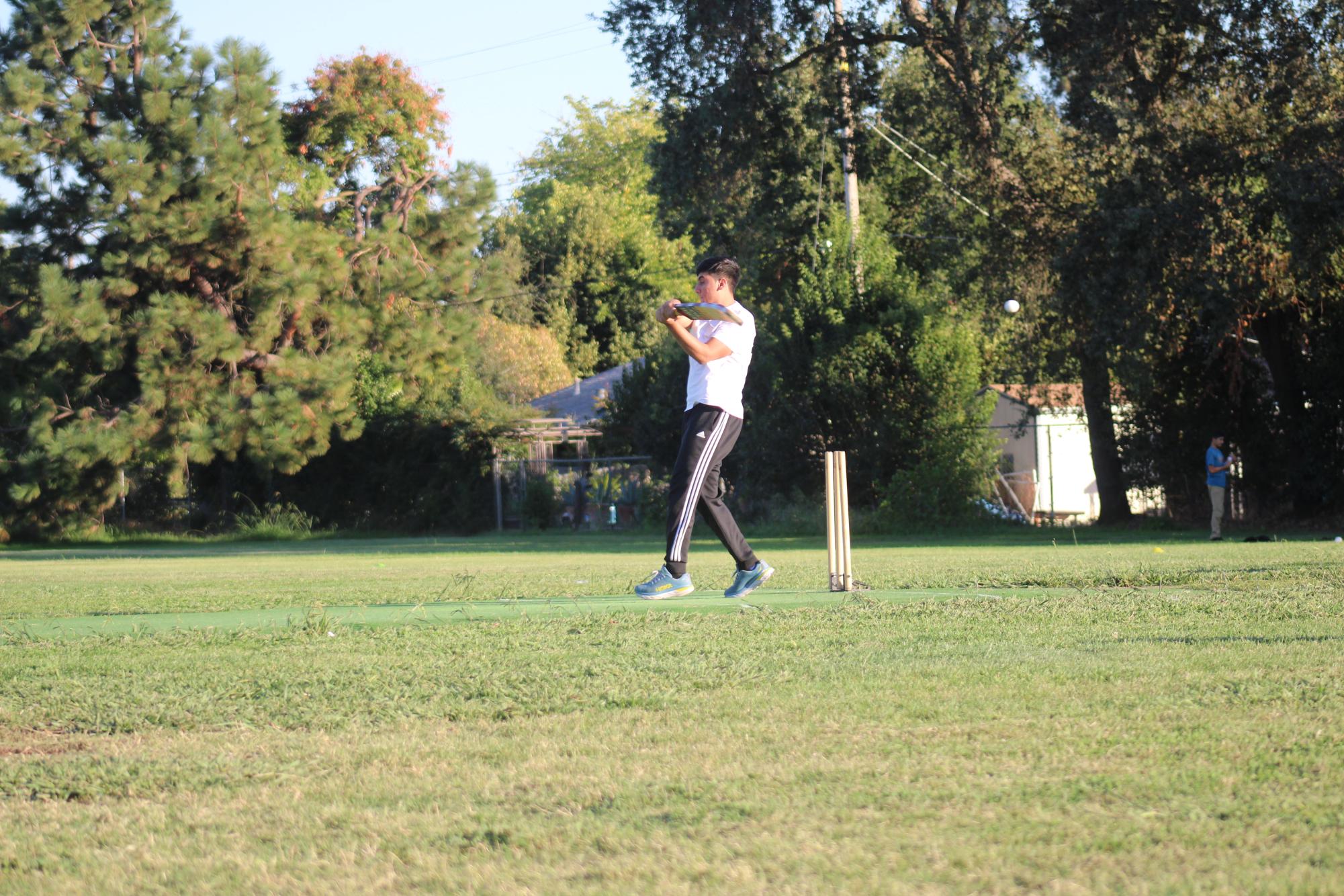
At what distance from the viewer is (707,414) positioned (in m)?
8.32

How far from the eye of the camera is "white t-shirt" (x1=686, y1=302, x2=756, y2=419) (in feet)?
27.3

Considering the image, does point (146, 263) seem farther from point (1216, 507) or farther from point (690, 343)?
point (690, 343)

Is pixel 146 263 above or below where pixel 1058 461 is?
above

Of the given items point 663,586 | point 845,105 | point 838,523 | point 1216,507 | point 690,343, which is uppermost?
point 845,105

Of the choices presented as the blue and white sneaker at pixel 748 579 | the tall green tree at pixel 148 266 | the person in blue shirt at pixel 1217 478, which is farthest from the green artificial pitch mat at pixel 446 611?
the tall green tree at pixel 148 266

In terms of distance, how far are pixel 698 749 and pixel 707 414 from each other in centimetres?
431

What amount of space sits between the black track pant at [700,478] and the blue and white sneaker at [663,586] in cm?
16

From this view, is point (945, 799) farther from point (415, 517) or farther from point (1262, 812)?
point (415, 517)

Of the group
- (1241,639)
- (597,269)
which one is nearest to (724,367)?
(1241,639)

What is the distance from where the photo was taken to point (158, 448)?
102 ft

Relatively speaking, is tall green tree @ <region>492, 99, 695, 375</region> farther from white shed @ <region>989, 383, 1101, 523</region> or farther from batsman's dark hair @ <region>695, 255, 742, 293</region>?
batsman's dark hair @ <region>695, 255, 742, 293</region>

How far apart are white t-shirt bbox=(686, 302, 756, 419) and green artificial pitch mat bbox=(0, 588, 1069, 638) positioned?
4.18 ft

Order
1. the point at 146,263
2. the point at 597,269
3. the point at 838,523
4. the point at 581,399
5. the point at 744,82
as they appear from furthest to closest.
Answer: the point at 597,269 → the point at 581,399 → the point at 146,263 → the point at 744,82 → the point at 838,523

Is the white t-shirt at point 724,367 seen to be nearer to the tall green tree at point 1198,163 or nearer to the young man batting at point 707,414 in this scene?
the young man batting at point 707,414
